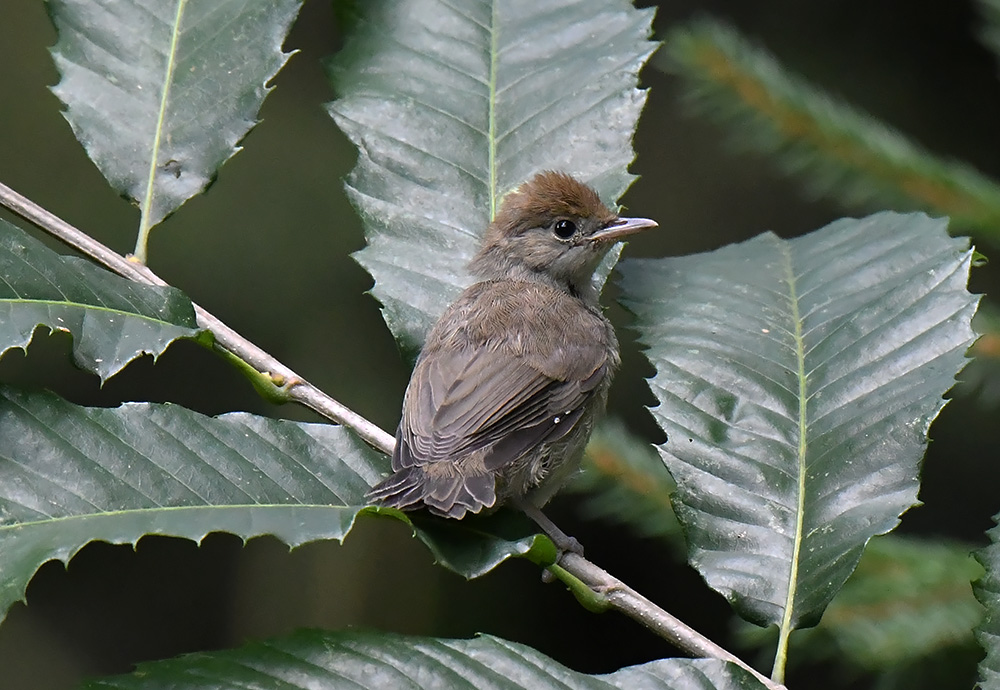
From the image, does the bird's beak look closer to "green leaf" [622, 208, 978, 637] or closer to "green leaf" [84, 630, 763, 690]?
"green leaf" [622, 208, 978, 637]

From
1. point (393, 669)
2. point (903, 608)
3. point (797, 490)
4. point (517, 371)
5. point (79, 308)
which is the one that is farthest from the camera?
point (517, 371)

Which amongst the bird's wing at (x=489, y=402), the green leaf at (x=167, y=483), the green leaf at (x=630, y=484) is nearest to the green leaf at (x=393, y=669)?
the green leaf at (x=167, y=483)

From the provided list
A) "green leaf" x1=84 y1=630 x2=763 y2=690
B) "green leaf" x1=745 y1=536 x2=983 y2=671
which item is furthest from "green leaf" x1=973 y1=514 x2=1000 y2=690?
"green leaf" x1=745 y1=536 x2=983 y2=671

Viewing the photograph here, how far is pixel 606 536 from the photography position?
628 cm

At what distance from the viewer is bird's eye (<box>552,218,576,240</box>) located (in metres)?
3.60

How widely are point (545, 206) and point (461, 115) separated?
85cm

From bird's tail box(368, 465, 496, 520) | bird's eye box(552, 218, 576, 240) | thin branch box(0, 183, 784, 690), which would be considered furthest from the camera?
bird's eye box(552, 218, 576, 240)

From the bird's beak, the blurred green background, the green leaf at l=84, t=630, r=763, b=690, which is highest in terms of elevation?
the green leaf at l=84, t=630, r=763, b=690

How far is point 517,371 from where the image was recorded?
3.01m

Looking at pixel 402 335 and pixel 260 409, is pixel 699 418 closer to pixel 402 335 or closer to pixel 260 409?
pixel 402 335

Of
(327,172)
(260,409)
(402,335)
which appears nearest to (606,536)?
(260,409)

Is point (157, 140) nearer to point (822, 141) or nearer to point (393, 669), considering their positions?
point (393, 669)

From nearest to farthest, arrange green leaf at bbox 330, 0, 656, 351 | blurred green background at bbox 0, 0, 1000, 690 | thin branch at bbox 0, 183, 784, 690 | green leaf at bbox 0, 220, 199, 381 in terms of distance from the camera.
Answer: green leaf at bbox 0, 220, 199, 381 → thin branch at bbox 0, 183, 784, 690 → green leaf at bbox 330, 0, 656, 351 → blurred green background at bbox 0, 0, 1000, 690

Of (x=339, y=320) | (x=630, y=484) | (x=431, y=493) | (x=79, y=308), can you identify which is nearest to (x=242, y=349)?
(x=79, y=308)
